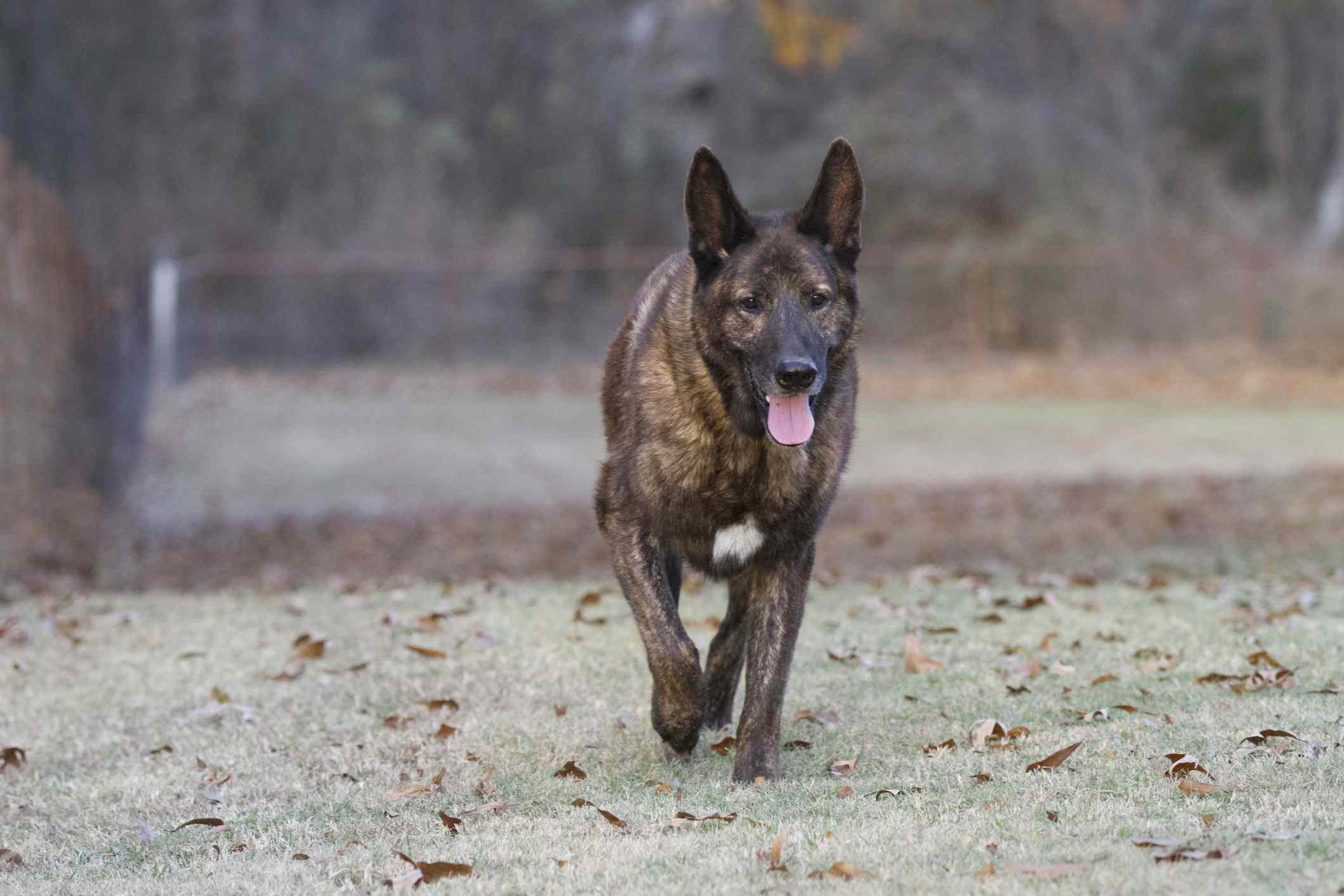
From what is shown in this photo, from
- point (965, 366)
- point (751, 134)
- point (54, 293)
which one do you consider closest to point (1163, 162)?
point (751, 134)

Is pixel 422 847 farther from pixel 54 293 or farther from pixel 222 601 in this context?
pixel 54 293

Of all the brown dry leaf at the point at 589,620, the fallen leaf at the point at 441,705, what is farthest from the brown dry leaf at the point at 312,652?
the brown dry leaf at the point at 589,620

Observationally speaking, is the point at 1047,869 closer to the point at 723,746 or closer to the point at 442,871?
the point at 442,871

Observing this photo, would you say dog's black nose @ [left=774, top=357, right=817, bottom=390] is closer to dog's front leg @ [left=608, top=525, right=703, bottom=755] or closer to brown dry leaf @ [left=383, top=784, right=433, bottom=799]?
dog's front leg @ [left=608, top=525, right=703, bottom=755]

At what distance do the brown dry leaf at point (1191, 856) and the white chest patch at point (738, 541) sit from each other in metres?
1.76

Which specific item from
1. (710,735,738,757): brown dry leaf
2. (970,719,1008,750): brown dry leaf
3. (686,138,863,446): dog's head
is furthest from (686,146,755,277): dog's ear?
(970,719,1008,750): brown dry leaf

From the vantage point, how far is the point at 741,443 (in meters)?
5.25

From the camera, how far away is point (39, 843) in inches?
189

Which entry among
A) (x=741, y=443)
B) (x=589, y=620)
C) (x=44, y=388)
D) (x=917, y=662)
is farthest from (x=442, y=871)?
(x=44, y=388)

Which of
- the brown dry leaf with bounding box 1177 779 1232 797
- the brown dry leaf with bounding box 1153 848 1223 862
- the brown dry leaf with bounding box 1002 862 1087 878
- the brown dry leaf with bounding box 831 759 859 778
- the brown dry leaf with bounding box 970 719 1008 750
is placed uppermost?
the brown dry leaf with bounding box 1153 848 1223 862

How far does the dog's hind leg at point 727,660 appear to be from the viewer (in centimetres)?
573

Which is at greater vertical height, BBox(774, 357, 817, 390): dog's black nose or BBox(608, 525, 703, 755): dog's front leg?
BBox(774, 357, 817, 390): dog's black nose

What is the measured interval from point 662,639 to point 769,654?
0.36 meters

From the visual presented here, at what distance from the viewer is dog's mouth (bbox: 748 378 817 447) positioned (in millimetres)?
5027
